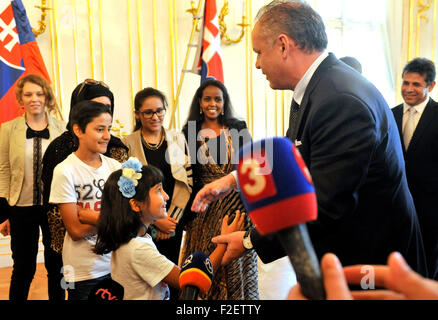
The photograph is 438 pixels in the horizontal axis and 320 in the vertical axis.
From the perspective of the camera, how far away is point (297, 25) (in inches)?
49.1

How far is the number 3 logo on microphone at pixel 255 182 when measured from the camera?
→ 0.53 meters

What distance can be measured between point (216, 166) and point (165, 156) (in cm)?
36

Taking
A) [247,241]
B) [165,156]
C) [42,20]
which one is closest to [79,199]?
[165,156]

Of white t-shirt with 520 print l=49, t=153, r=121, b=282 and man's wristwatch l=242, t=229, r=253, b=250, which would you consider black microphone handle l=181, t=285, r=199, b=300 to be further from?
white t-shirt with 520 print l=49, t=153, r=121, b=282

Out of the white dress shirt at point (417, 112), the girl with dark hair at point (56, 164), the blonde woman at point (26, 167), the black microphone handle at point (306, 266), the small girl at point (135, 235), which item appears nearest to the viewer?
the black microphone handle at point (306, 266)

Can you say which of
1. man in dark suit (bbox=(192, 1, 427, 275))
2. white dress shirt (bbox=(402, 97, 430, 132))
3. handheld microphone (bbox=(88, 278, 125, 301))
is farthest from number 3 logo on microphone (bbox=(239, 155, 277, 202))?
white dress shirt (bbox=(402, 97, 430, 132))

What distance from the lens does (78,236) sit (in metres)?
2.02

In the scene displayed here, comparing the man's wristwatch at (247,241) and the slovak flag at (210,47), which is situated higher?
the slovak flag at (210,47)

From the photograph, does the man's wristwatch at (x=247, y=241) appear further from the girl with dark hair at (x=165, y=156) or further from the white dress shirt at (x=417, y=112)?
the white dress shirt at (x=417, y=112)

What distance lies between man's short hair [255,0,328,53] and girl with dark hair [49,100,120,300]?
3.95 feet

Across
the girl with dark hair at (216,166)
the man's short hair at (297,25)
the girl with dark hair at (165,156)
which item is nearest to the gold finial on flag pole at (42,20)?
the girl with dark hair at (165,156)

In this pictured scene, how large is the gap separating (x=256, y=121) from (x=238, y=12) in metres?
1.35

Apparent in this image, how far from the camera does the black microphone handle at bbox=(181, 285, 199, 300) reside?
100 cm
